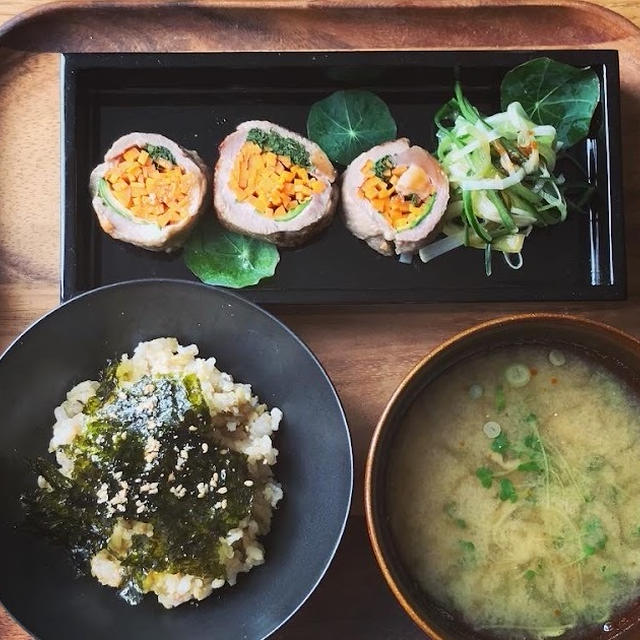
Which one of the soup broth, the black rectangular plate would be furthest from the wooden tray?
the soup broth

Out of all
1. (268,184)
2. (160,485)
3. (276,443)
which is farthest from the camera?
(268,184)

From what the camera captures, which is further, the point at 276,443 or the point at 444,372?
the point at 276,443

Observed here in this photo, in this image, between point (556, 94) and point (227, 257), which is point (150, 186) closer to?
point (227, 257)

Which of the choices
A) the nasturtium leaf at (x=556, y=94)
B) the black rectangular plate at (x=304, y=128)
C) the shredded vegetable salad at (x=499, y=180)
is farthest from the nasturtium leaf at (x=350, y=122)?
the nasturtium leaf at (x=556, y=94)

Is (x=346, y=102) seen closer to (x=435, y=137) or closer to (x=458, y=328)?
(x=435, y=137)

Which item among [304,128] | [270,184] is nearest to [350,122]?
[304,128]

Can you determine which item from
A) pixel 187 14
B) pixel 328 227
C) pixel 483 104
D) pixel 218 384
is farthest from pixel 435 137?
pixel 218 384

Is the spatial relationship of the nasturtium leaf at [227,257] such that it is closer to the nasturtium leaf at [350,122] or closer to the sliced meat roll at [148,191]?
the sliced meat roll at [148,191]
